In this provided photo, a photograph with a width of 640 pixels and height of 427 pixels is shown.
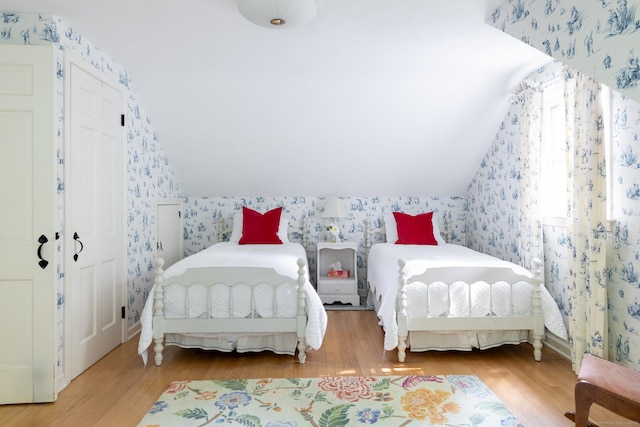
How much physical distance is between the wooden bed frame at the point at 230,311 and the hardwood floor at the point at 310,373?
→ 8.4 inches

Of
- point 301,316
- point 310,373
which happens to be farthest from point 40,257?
point 310,373

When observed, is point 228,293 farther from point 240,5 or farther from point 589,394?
point 589,394

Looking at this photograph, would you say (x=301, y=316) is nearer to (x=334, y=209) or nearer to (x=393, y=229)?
(x=334, y=209)

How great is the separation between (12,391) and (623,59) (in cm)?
335

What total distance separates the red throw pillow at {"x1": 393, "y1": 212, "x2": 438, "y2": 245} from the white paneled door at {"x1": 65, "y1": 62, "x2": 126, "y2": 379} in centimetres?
289

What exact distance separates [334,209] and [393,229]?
0.75m

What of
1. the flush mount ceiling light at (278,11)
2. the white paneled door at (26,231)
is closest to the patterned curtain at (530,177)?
the flush mount ceiling light at (278,11)

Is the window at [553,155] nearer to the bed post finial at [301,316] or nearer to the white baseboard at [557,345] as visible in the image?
the white baseboard at [557,345]

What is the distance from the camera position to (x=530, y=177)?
3.32m

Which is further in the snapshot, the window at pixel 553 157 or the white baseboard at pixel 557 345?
the window at pixel 553 157

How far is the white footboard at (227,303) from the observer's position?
2840mm

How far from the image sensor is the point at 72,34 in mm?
2621

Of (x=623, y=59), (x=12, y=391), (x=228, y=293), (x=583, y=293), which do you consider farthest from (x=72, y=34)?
(x=583, y=293)

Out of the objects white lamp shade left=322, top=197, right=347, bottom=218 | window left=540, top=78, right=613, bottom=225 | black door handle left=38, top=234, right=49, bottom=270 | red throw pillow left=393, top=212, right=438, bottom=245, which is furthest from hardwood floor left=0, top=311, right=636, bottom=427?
white lamp shade left=322, top=197, right=347, bottom=218
